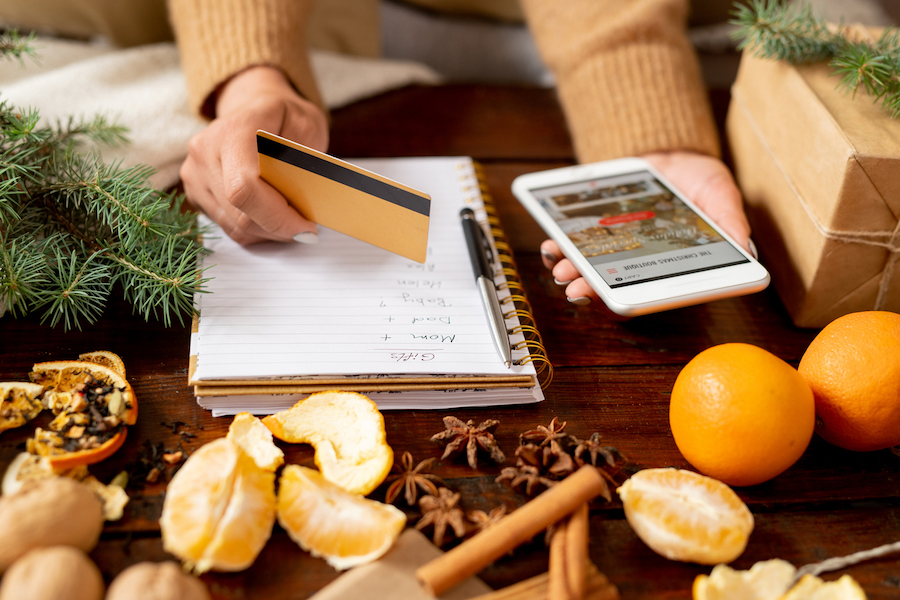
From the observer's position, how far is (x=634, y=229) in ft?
2.44

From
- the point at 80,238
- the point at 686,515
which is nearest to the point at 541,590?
the point at 686,515

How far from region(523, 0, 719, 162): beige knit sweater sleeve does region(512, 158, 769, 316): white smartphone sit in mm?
93

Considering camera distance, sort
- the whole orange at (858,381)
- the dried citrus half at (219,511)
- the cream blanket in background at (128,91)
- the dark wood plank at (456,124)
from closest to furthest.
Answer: the dried citrus half at (219,511) → the whole orange at (858,381) → the cream blanket in background at (128,91) → the dark wood plank at (456,124)

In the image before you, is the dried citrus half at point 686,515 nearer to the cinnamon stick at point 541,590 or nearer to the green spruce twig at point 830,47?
the cinnamon stick at point 541,590

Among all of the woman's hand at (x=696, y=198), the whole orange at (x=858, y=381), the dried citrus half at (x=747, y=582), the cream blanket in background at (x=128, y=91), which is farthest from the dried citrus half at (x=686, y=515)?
the cream blanket in background at (x=128, y=91)

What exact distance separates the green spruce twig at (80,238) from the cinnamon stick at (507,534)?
37 centimetres

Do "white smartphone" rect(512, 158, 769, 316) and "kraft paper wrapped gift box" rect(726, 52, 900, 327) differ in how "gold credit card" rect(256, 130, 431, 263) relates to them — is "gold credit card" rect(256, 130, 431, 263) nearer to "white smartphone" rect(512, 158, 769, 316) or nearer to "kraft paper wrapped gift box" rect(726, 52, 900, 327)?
"white smartphone" rect(512, 158, 769, 316)

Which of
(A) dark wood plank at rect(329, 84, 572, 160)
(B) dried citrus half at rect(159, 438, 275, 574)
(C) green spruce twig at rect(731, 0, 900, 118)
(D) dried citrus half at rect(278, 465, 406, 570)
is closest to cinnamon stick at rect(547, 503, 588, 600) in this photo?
(D) dried citrus half at rect(278, 465, 406, 570)

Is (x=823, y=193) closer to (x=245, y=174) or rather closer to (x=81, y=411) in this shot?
(x=245, y=174)

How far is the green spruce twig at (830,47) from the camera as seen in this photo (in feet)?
2.24

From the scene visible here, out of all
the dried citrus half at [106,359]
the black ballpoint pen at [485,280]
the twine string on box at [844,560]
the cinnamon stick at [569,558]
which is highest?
the black ballpoint pen at [485,280]

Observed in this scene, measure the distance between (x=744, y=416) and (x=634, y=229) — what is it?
30 centimetres

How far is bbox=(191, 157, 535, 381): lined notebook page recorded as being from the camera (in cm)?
Result: 59

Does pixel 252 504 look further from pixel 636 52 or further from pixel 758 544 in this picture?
pixel 636 52
